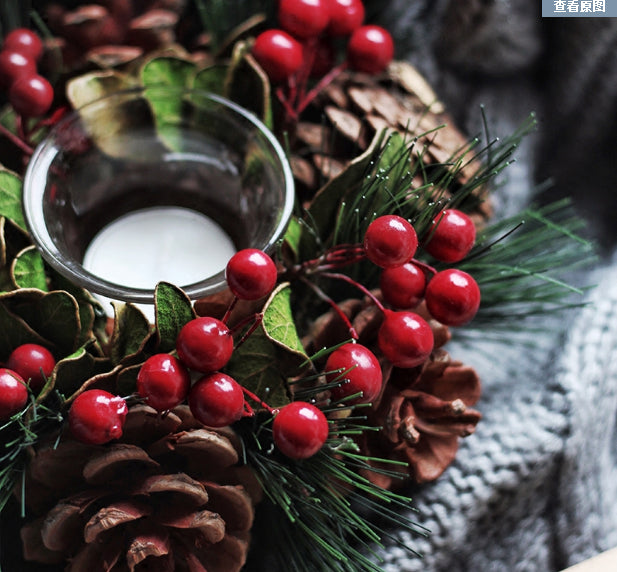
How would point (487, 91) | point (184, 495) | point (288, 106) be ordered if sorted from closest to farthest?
point (184, 495) → point (288, 106) → point (487, 91)

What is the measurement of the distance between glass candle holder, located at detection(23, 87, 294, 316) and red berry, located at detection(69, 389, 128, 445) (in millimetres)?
124

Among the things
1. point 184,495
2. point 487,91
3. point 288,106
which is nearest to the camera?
point 184,495

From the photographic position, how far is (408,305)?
487mm

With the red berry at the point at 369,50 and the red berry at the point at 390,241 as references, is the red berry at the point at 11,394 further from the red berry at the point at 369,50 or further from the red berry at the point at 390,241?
the red berry at the point at 369,50

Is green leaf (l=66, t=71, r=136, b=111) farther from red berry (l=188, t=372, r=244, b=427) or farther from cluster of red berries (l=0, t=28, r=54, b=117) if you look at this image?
red berry (l=188, t=372, r=244, b=427)

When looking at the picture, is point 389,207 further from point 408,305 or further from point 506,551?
point 506,551

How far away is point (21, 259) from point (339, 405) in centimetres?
21

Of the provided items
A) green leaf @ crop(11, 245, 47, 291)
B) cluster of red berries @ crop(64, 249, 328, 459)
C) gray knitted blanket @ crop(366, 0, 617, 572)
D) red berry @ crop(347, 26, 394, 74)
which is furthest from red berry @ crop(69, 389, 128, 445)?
red berry @ crop(347, 26, 394, 74)

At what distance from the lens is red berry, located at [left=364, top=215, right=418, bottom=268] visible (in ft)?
1.42

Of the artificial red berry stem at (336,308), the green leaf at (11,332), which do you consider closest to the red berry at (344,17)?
the artificial red berry stem at (336,308)

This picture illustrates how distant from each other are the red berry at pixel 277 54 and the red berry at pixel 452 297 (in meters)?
0.19

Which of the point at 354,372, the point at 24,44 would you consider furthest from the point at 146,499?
the point at 24,44

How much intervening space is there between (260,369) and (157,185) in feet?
0.68

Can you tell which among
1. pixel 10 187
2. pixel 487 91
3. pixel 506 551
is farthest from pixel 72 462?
pixel 487 91
